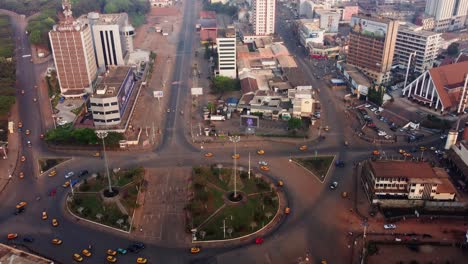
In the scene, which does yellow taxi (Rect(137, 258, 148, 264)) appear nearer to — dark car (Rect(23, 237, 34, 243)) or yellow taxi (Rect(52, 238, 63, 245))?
yellow taxi (Rect(52, 238, 63, 245))

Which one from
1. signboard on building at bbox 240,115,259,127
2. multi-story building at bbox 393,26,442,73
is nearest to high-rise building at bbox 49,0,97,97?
signboard on building at bbox 240,115,259,127

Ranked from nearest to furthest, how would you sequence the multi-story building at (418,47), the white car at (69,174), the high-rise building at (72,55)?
the white car at (69,174), the high-rise building at (72,55), the multi-story building at (418,47)

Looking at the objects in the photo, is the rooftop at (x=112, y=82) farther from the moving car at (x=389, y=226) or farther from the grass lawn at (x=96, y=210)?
the moving car at (x=389, y=226)

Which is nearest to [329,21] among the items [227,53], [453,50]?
[453,50]

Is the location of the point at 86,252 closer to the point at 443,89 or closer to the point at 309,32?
the point at 443,89

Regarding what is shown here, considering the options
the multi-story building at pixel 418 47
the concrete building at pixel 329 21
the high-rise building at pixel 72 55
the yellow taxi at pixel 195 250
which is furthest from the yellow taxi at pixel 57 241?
the concrete building at pixel 329 21
